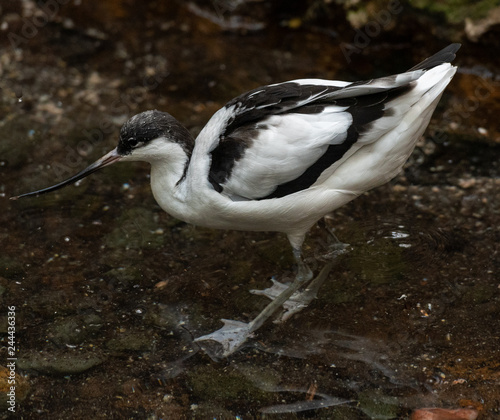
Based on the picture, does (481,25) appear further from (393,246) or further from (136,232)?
(136,232)

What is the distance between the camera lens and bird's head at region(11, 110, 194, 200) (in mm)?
3873

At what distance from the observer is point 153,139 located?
3891 mm

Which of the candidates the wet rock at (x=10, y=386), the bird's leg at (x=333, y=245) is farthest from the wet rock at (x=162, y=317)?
the bird's leg at (x=333, y=245)

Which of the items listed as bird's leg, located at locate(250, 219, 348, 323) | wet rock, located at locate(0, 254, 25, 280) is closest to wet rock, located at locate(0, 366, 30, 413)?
wet rock, located at locate(0, 254, 25, 280)

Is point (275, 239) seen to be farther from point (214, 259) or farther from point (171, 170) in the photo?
point (171, 170)

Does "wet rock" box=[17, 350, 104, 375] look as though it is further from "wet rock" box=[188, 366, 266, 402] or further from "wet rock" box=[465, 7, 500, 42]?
"wet rock" box=[465, 7, 500, 42]

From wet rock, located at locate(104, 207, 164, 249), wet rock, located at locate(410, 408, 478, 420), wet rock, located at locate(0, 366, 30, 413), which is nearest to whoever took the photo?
wet rock, located at locate(410, 408, 478, 420)

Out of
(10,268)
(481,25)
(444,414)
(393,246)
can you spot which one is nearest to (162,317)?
(10,268)

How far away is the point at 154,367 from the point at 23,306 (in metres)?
0.95

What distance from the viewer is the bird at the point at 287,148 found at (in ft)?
12.2

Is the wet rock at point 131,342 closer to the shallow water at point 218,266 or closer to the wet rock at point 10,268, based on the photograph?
the shallow water at point 218,266

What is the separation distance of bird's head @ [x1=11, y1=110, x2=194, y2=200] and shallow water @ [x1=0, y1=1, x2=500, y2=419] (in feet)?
2.81

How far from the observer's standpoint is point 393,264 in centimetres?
441

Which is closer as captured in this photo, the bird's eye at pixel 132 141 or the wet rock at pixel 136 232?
the bird's eye at pixel 132 141
